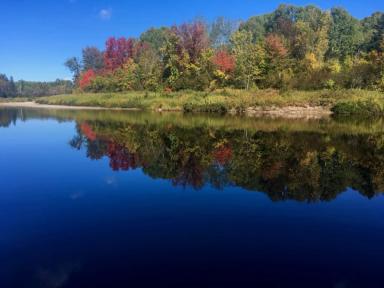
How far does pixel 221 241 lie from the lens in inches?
258

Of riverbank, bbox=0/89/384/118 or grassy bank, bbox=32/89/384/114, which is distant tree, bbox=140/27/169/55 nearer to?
grassy bank, bbox=32/89/384/114

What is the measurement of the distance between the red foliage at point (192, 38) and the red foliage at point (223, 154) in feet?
137

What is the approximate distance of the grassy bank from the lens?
34.0 metres

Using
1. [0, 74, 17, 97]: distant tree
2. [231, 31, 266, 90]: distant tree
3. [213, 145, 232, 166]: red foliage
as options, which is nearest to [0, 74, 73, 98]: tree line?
[0, 74, 17, 97]: distant tree

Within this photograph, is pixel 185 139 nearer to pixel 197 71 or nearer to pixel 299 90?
pixel 299 90

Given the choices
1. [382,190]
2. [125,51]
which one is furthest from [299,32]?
[382,190]

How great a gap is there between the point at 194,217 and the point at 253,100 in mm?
31743

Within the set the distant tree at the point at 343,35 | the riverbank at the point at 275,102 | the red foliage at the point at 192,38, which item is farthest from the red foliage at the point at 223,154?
the distant tree at the point at 343,35

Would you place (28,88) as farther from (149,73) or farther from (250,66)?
(250,66)

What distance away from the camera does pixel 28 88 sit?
125562mm

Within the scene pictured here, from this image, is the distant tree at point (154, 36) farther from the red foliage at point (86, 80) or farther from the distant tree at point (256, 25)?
the red foliage at point (86, 80)

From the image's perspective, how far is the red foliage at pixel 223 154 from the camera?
13445mm

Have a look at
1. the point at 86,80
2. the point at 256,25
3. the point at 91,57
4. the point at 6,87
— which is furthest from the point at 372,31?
the point at 6,87

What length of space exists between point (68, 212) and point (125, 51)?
7198cm
